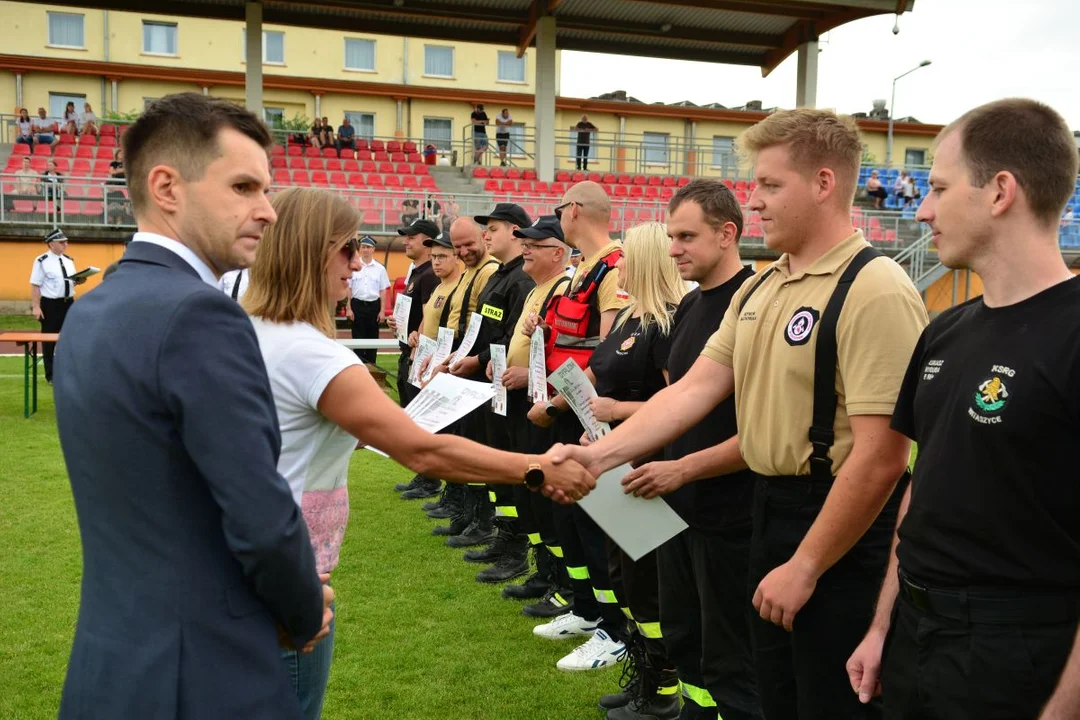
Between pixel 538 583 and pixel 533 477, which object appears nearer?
pixel 533 477

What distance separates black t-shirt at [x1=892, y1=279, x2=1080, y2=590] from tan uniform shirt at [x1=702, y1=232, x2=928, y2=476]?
1.11 feet

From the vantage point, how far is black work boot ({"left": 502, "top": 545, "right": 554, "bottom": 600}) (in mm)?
6160

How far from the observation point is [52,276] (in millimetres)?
15094

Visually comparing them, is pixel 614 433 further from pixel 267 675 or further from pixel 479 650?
pixel 479 650

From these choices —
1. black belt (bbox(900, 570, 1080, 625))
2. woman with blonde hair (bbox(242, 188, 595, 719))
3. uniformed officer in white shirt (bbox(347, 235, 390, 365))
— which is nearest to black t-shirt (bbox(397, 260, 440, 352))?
uniformed officer in white shirt (bbox(347, 235, 390, 365))

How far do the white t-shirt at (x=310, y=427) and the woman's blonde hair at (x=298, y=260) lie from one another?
5cm

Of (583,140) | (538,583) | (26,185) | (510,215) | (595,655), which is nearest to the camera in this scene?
(595,655)

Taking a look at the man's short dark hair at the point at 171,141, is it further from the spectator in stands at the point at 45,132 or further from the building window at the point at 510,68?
the building window at the point at 510,68

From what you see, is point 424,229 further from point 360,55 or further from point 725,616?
point 360,55

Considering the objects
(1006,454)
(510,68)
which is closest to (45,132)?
(510,68)

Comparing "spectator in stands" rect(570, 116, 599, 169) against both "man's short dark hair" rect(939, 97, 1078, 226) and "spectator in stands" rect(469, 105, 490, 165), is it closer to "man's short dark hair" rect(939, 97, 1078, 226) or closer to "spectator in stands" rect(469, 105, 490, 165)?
"spectator in stands" rect(469, 105, 490, 165)

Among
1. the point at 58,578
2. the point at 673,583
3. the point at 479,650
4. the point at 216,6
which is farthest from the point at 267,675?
the point at 216,6

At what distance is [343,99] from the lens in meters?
40.3

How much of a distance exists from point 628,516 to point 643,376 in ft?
3.92
